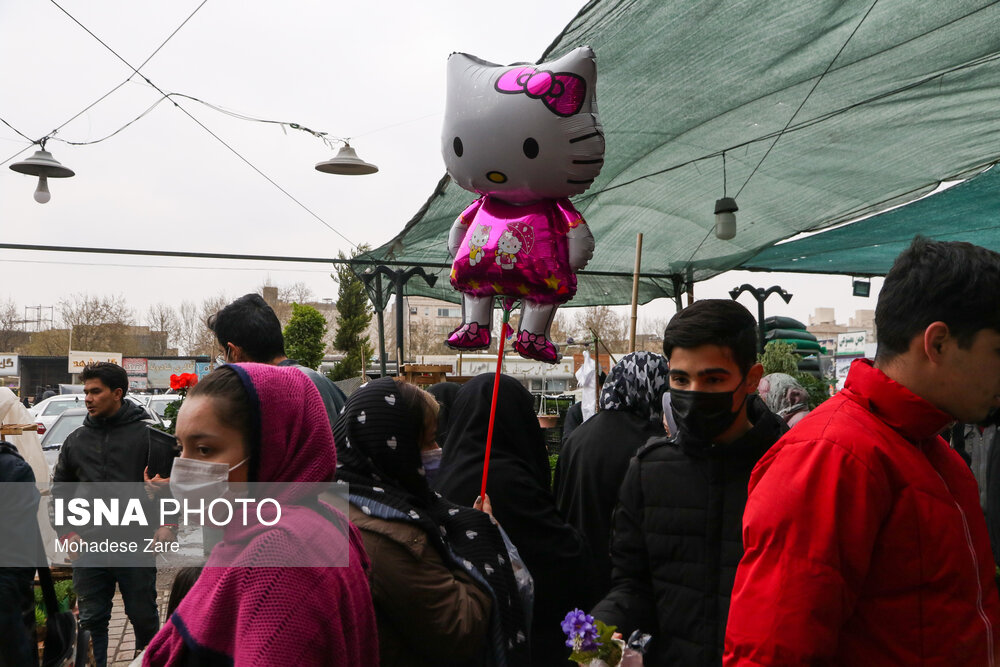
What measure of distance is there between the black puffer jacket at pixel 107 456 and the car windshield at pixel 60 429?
27.9ft

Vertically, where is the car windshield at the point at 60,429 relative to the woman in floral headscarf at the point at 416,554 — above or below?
below

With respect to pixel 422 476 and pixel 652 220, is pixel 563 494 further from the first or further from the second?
pixel 652 220

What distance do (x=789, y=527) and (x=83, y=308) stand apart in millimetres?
63689

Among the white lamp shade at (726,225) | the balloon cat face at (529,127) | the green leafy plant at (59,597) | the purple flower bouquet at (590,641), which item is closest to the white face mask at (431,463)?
the balloon cat face at (529,127)

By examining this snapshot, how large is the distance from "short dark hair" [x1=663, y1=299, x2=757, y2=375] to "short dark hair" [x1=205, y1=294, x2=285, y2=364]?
222 centimetres

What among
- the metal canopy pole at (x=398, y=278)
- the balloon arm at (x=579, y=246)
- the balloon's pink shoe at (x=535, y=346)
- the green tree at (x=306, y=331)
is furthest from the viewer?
the green tree at (x=306, y=331)

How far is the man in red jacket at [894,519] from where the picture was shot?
1169 mm

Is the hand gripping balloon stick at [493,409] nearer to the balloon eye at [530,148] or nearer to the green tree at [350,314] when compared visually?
the balloon eye at [530,148]

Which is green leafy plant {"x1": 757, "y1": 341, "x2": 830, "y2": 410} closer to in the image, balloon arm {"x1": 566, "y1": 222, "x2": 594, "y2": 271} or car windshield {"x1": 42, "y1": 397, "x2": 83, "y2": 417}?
balloon arm {"x1": 566, "y1": 222, "x2": 594, "y2": 271}

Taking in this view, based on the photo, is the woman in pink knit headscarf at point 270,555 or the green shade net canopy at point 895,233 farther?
the green shade net canopy at point 895,233

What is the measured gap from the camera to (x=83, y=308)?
56.1 metres

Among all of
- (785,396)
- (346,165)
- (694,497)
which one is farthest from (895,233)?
(694,497)

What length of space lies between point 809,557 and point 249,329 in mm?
2996

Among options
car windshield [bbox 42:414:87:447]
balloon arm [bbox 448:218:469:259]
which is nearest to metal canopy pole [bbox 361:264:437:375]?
balloon arm [bbox 448:218:469:259]
